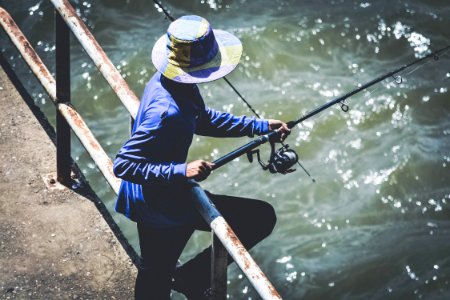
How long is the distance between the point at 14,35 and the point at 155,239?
2.13 meters

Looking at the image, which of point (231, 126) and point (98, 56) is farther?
point (231, 126)

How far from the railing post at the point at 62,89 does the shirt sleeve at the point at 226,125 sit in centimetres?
91

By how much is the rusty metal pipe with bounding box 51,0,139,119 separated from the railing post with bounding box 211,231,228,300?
100cm

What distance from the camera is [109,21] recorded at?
32.2ft

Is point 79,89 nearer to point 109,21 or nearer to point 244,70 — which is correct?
point 109,21

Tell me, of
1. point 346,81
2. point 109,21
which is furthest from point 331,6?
point 109,21

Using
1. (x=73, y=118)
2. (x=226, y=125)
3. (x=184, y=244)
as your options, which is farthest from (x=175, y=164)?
(x=73, y=118)

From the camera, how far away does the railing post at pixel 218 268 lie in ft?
9.27

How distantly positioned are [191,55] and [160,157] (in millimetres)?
519

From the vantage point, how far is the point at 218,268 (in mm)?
2912

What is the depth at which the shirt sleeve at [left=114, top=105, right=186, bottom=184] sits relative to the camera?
9.39 feet

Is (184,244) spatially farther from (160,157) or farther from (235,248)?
(235,248)

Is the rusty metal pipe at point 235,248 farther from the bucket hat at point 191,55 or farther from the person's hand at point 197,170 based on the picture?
the bucket hat at point 191,55

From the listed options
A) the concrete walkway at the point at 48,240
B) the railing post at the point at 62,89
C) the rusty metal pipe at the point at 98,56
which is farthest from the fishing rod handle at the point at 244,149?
the railing post at the point at 62,89
